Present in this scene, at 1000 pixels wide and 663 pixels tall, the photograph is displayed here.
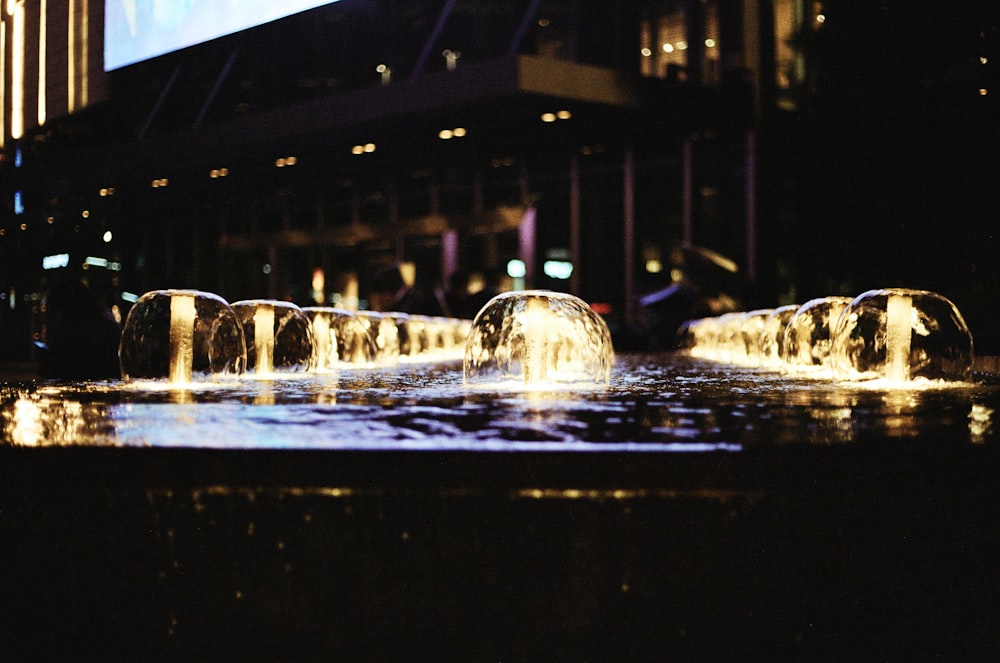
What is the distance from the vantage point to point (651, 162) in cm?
1230

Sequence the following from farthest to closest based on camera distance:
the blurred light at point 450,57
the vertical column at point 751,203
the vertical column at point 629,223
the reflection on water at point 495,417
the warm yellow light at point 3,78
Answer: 1. the blurred light at point 450,57
2. the vertical column at point 629,223
3. the vertical column at point 751,203
4. the warm yellow light at point 3,78
5. the reflection on water at point 495,417

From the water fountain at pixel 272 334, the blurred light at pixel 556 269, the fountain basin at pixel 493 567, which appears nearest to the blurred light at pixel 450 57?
the blurred light at pixel 556 269

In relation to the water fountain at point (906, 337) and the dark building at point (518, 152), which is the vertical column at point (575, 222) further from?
the water fountain at point (906, 337)

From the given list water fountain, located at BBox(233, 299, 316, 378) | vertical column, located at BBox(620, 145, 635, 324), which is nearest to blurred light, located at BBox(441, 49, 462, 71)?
vertical column, located at BBox(620, 145, 635, 324)

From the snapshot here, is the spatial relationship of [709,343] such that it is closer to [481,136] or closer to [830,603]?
[830,603]

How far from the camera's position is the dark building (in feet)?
12.5

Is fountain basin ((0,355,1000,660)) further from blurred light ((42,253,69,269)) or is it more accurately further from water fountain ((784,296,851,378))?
blurred light ((42,253,69,269))

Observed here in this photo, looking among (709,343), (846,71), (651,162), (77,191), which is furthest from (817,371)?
(77,191)

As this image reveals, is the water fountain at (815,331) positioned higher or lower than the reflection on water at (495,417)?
higher

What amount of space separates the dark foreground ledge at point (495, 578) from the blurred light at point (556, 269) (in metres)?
12.5

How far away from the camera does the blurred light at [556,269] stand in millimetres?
13250

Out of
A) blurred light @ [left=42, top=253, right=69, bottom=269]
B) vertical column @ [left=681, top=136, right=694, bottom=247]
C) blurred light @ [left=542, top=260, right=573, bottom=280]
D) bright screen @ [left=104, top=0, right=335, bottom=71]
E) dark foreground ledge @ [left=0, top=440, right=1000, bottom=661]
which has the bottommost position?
dark foreground ledge @ [left=0, top=440, right=1000, bottom=661]

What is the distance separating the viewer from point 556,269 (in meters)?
13.4

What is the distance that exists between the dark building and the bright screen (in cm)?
3
